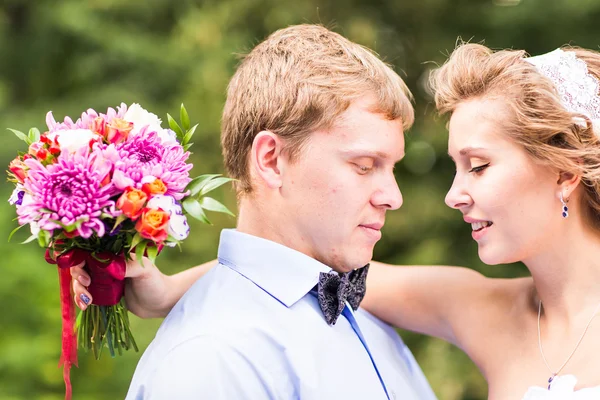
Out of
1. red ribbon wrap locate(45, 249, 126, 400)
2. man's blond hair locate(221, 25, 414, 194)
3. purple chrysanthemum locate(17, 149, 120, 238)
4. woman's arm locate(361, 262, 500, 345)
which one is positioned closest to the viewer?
purple chrysanthemum locate(17, 149, 120, 238)

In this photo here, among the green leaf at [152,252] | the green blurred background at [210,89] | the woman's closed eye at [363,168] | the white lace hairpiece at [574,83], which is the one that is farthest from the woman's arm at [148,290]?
the green blurred background at [210,89]

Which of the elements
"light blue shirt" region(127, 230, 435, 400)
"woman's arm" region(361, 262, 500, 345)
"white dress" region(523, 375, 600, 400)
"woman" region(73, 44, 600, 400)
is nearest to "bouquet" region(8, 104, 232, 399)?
"woman" region(73, 44, 600, 400)

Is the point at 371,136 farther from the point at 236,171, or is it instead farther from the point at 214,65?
the point at 214,65

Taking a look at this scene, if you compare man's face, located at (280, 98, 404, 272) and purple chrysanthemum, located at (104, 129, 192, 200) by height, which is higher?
purple chrysanthemum, located at (104, 129, 192, 200)

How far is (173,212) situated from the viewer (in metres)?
2.42

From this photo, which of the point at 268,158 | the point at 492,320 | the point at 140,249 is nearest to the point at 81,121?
the point at 140,249

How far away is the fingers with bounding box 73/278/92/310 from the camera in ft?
8.65

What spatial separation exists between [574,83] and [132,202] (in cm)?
172

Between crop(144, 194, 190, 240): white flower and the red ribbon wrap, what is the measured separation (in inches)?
10.4

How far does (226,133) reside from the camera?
3.02m

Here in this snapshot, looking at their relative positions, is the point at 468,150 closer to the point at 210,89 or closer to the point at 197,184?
the point at 197,184

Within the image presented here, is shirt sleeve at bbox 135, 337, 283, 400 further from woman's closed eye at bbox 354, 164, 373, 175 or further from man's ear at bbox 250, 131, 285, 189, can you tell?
woman's closed eye at bbox 354, 164, 373, 175

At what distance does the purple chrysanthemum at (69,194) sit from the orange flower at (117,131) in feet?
0.46

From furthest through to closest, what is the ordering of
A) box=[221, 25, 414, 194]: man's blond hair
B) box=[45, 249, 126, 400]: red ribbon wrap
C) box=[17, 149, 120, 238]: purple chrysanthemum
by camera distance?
box=[221, 25, 414, 194]: man's blond hair
box=[45, 249, 126, 400]: red ribbon wrap
box=[17, 149, 120, 238]: purple chrysanthemum
